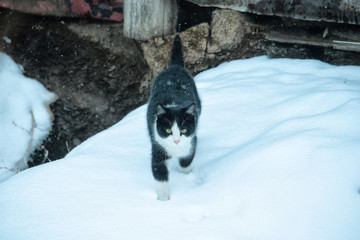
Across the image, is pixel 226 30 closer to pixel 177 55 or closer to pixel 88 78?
pixel 177 55

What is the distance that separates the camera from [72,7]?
454 cm

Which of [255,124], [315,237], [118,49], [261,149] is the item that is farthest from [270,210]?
[118,49]

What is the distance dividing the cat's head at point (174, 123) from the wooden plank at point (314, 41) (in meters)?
1.98

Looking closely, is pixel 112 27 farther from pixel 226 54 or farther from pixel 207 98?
pixel 207 98

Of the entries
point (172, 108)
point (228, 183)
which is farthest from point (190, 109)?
point (228, 183)

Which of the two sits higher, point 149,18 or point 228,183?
point 149,18

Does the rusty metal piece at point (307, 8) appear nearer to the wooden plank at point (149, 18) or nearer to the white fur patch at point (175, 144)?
the wooden plank at point (149, 18)

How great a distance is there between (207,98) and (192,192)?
1.43 meters

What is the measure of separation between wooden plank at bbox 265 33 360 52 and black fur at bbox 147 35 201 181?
1.35 m

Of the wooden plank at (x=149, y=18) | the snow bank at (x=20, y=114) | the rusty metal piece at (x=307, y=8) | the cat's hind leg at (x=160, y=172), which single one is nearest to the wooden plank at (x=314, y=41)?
the rusty metal piece at (x=307, y=8)

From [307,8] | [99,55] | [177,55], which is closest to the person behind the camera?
[177,55]

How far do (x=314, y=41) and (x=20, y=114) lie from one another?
387cm

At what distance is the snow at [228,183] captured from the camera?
1.69 meters

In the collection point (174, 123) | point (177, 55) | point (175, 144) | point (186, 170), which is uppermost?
point (177, 55)
